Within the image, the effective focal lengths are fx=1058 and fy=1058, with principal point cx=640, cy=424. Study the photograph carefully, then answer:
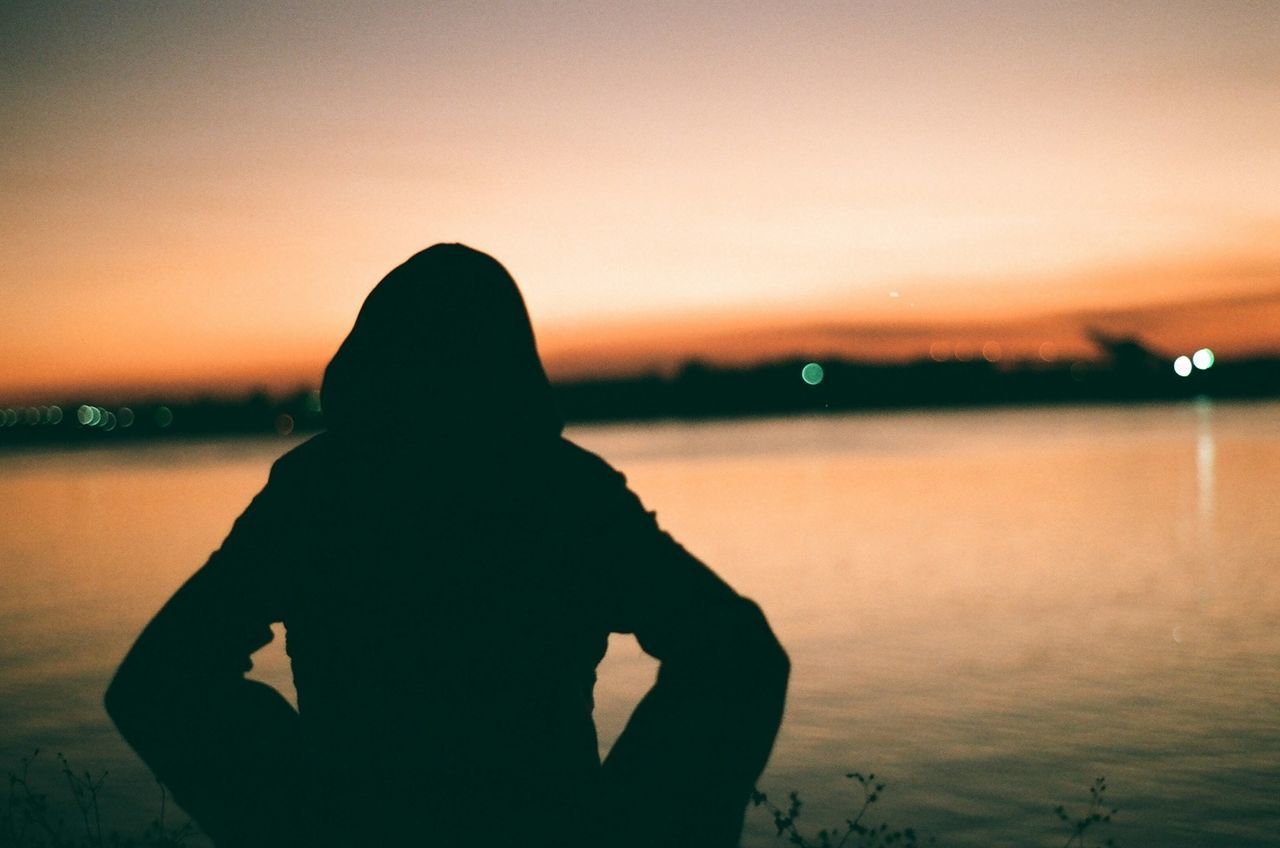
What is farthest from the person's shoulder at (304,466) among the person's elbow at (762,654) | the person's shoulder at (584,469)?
the person's elbow at (762,654)

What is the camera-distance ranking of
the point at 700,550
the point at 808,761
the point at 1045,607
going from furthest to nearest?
the point at 700,550 < the point at 1045,607 < the point at 808,761

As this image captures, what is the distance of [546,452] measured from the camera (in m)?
1.65

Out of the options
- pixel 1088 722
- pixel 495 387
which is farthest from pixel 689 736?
pixel 1088 722

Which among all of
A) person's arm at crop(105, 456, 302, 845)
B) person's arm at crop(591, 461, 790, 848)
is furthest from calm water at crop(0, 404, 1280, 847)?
person's arm at crop(105, 456, 302, 845)

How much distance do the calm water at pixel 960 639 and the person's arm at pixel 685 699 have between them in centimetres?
5

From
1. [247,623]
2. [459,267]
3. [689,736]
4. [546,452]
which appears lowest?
[689,736]

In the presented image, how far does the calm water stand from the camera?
11.5 m

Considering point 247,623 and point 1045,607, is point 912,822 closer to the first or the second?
point 247,623

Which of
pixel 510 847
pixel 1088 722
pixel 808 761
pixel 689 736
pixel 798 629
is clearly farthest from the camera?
pixel 798 629

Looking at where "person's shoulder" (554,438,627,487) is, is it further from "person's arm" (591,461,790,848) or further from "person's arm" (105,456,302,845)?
"person's arm" (105,456,302,845)

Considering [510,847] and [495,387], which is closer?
[510,847]

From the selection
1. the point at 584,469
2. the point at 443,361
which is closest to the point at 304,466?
the point at 443,361

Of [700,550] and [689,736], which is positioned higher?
[689,736]

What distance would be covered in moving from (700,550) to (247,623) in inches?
1160
